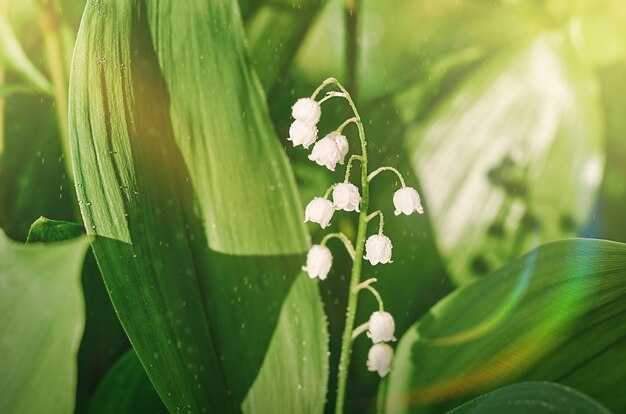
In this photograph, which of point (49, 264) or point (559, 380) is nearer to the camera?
point (49, 264)

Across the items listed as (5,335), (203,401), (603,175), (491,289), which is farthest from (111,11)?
(603,175)

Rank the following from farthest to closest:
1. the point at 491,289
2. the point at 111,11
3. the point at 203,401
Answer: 1. the point at 491,289
2. the point at 203,401
3. the point at 111,11

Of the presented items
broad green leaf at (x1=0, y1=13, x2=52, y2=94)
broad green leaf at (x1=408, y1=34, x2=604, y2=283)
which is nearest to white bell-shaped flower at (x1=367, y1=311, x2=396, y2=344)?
broad green leaf at (x1=408, y1=34, x2=604, y2=283)

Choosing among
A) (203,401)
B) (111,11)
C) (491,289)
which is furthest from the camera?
(491,289)

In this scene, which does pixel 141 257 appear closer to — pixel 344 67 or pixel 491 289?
pixel 344 67

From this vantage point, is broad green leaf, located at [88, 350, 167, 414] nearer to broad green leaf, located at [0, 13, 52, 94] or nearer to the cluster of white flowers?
the cluster of white flowers

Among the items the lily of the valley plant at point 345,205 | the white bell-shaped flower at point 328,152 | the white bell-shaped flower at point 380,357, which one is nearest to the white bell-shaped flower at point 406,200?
the lily of the valley plant at point 345,205
